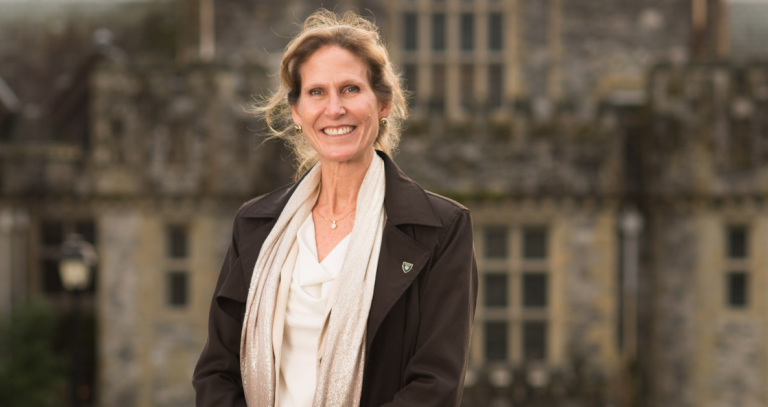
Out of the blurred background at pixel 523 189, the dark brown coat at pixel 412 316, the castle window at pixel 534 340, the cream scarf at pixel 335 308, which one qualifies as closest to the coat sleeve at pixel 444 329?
the dark brown coat at pixel 412 316

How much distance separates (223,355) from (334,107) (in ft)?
2.32

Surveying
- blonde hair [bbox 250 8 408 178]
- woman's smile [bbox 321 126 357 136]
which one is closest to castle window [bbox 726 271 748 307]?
blonde hair [bbox 250 8 408 178]

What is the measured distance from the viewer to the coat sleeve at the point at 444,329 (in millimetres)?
1663

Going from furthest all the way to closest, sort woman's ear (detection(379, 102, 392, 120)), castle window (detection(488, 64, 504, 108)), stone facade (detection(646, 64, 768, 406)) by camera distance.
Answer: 1. castle window (detection(488, 64, 504, 108))
2. stone facade (detection(646, 64, 768, 406))
3. woman's ear (detection(379, 102, 392, 120))

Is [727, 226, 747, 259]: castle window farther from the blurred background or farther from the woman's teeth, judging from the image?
the woman's teeth

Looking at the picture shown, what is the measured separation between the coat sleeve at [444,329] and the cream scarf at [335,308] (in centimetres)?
13

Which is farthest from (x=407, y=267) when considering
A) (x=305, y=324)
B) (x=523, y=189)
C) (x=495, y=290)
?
(x=495, y=290)

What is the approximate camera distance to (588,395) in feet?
27.3

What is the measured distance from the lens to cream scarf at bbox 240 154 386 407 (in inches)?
67.9

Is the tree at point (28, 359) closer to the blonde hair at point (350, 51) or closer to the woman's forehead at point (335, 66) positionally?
the blonde hair at point (350, 51)

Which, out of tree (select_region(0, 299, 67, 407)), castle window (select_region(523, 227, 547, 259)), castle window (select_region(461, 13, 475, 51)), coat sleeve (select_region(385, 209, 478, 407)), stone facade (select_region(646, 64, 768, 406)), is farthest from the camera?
castle window (select_region(461, 13, 475, 51))

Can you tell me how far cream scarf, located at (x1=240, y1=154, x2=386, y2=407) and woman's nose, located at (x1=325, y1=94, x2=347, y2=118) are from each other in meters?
A: 0.19

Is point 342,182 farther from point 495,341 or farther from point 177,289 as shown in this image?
point 177,289

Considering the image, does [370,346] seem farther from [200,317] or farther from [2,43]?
[2,43]
